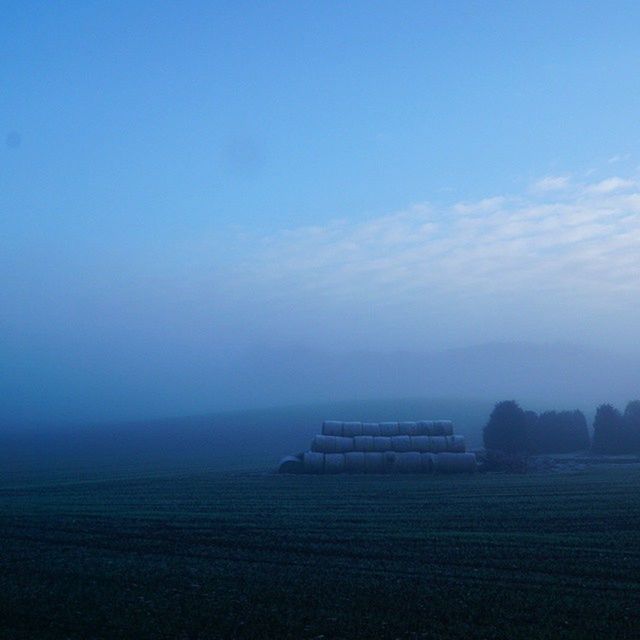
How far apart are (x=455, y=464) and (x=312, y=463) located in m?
5.12

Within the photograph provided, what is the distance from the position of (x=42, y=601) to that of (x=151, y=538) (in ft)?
14.8

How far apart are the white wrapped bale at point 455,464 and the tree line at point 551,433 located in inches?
265

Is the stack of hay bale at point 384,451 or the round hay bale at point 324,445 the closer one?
the stack of hay bale at point 384,451

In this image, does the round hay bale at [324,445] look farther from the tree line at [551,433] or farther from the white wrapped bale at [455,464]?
the tree line at [551,433]

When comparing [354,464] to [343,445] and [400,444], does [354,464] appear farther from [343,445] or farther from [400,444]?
[400,444]

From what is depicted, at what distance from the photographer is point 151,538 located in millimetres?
13414

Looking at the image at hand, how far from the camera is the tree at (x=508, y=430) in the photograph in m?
34.5

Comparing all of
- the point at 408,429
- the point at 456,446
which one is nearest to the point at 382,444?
the point at 408,429

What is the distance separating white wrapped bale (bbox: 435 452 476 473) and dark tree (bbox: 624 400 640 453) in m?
10.9

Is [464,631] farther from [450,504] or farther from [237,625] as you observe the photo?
[450,504]

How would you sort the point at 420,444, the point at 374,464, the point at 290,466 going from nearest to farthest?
the point at 290,466 < the point at 374,464 < the point at 420,444

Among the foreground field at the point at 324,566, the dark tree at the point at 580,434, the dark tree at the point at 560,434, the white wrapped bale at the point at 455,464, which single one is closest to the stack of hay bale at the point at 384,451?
the white wrapped bale at the point at 455,464

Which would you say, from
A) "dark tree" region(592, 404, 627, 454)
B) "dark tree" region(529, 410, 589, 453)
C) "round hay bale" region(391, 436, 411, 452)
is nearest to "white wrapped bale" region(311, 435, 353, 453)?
"round hay bale" region(391, 436, 411, 452)

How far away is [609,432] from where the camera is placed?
34.8 metres
